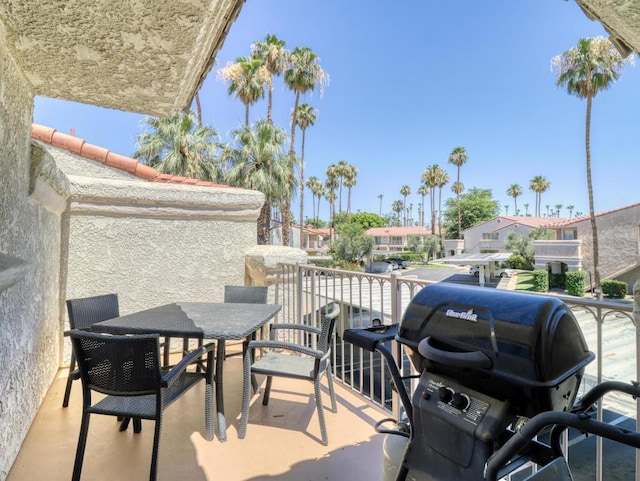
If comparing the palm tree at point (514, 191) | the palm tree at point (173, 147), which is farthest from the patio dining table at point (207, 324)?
the palm tree at point (514, 191)

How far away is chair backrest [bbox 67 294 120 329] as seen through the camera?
2498mm

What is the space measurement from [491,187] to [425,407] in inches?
2485

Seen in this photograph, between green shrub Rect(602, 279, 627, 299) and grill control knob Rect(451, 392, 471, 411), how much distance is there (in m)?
21.6

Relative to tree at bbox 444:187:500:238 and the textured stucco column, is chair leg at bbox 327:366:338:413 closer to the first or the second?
the textured stucco column

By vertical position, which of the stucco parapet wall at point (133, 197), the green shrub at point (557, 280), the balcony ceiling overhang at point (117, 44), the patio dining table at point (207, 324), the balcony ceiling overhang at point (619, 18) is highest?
the balcony ceiling overhang at point (117, 44)

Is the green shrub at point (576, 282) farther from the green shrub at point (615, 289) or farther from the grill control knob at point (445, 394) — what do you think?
the grill control knob at point (445, 394)

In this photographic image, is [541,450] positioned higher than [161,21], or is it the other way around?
[161,21]

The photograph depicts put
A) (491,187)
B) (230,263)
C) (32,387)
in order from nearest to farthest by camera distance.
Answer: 1. (32,387)
2. (230,263)
3. (491,187)

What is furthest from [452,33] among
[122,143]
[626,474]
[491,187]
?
[491,187]

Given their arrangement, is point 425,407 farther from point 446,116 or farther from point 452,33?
point 446,116

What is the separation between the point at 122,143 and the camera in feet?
48.5

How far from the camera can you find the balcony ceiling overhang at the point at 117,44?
132cm

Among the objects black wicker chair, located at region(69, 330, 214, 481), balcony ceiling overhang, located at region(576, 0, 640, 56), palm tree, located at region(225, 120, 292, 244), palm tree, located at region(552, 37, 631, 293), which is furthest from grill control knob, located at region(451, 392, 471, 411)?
palm tree, located at region(552, 37, 631, 293)

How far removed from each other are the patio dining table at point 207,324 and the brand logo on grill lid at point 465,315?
1.43 meters
